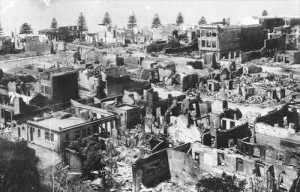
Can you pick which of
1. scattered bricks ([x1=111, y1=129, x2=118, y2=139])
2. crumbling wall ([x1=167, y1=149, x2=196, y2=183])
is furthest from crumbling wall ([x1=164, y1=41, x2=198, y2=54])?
crumbling wall ([x1=167, y1=149, x2=196, y2=183])

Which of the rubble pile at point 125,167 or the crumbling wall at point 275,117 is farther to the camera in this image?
the crumbling wall at point 275,117

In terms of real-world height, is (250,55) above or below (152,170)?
above

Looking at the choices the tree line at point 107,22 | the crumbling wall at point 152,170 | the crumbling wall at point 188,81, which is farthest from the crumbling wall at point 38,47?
the crumbling wall at point 152,170

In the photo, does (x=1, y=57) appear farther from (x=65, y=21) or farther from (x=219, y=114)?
(x=219, y=114)

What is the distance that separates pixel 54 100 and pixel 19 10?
5969cm

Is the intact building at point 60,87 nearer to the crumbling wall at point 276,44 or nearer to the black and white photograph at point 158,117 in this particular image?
the black and white photograph at point 158,117

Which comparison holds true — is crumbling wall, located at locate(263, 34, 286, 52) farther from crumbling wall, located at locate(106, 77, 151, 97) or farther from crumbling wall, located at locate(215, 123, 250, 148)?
crumbling wall, located at locate(215, 123, 250, 148)

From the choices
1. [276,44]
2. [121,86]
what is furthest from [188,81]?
[276,44]

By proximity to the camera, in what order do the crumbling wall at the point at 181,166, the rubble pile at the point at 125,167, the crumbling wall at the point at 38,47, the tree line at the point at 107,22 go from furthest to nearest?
the tree line at the point at 107,22 → the crumbling wall at the point at 38,47 → the rubble pile at the point at 125,167 → the crumbling wall at the point at 181,166

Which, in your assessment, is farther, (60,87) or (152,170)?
(60,87)

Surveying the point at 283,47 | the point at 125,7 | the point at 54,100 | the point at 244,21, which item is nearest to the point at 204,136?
the point at 54,100

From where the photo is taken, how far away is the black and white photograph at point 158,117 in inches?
1227

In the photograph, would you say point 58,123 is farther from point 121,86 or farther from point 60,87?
point 121,86

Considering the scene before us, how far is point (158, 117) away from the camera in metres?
43.3
